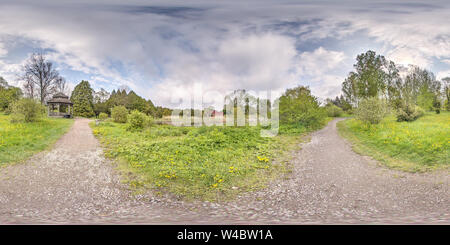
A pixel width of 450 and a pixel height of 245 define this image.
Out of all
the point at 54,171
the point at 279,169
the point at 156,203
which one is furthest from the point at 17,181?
the point at 279,169

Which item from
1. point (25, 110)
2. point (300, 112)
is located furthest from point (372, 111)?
point (25, 110)

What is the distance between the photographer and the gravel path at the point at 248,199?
362 cm

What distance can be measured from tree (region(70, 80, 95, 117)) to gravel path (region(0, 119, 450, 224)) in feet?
83.8

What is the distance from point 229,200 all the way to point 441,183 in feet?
16.3

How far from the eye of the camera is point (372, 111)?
44.1 feet

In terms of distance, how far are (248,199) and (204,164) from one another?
2.21 metres

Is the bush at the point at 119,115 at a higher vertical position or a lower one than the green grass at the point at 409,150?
higher

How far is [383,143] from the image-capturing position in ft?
30.9

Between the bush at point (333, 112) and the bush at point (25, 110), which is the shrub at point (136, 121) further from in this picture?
the bush at point (333, 112)

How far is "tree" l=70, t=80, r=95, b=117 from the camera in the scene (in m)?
28.6

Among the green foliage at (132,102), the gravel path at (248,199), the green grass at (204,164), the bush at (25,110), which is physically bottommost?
the gravel path at (248,199)

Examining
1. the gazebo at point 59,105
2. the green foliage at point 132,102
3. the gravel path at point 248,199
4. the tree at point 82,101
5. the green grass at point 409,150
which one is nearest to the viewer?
the gravel path at point 248,199

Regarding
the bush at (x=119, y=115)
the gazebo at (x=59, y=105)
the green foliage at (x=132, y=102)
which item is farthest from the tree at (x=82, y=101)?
the bush at (x=119, y=115)

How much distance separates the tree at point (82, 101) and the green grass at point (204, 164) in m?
22.9
